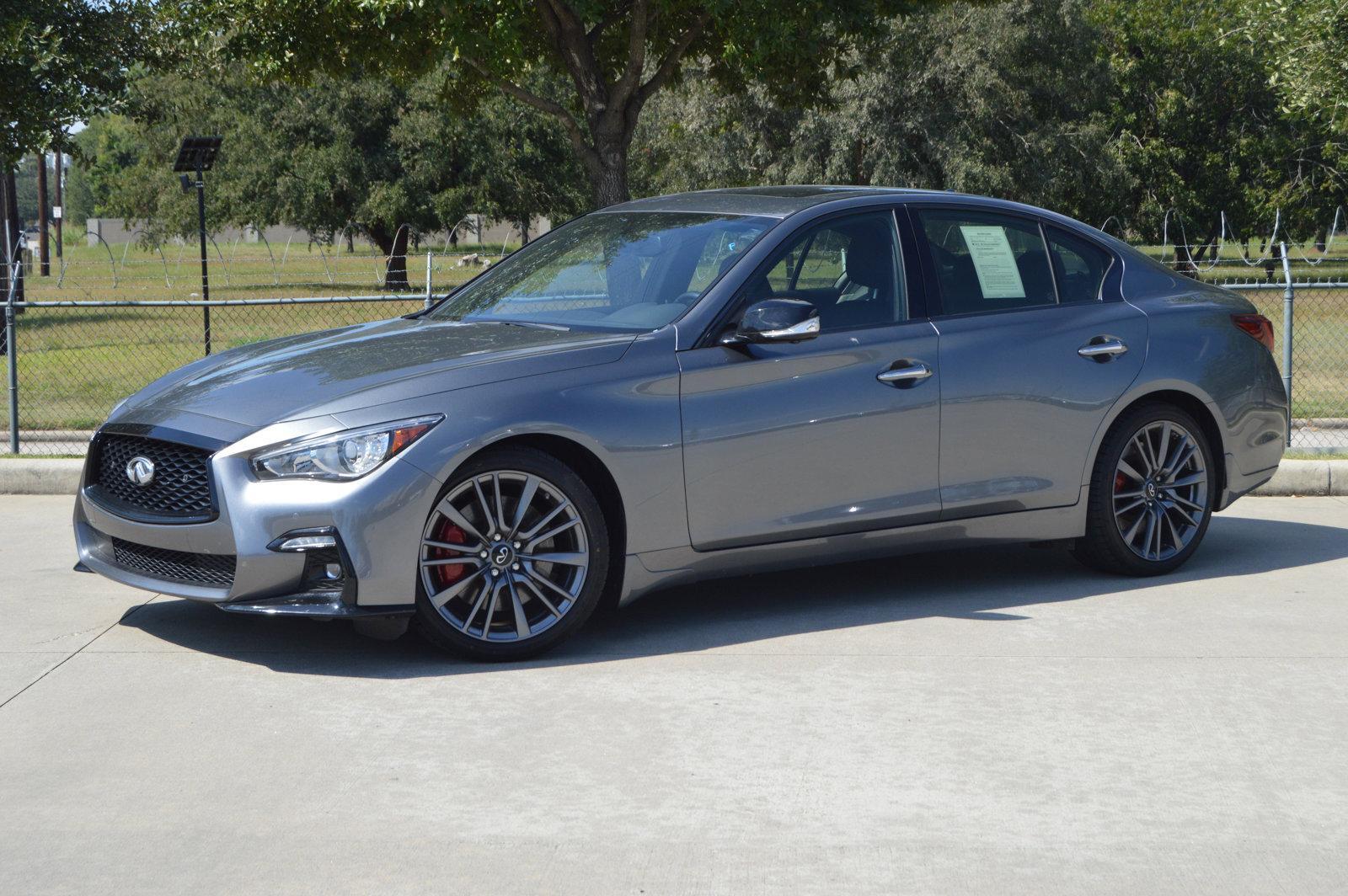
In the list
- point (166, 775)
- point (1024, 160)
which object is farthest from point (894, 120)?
point (166, 775)

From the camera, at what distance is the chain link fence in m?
10.9

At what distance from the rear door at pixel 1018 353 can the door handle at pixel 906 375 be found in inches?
4.3

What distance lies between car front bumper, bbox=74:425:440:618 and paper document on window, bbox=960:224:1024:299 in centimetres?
265

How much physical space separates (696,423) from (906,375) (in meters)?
0.96

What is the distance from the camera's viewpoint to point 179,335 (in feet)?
72.1

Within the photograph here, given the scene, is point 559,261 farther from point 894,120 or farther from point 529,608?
point 894,120

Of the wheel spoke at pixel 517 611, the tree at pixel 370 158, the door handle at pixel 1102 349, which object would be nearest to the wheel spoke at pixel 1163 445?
the door handle at pixel 1102 349

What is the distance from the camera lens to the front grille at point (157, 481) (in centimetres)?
548

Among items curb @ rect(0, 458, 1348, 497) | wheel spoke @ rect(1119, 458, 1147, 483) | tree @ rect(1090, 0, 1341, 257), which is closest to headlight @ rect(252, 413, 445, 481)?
wheel spoke @ rect(1119, 458, 1147, 483)

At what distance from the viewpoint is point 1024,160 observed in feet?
128

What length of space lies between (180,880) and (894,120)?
36.0 m

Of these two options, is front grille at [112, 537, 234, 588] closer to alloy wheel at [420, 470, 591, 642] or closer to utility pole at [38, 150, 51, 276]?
alloy wheel at [420, 470, 591, 642]

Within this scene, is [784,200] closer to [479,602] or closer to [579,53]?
[479,602]

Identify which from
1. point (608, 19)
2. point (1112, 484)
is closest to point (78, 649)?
point (1112, 484)
